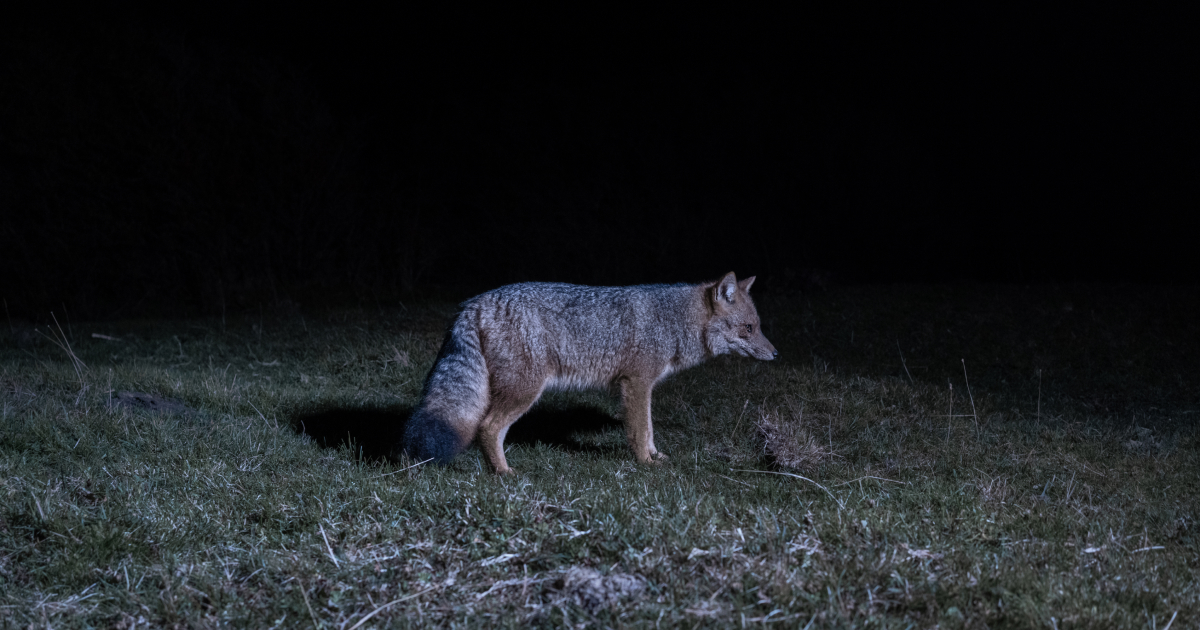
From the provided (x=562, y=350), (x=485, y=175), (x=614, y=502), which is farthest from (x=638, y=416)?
(x=485, y=175)

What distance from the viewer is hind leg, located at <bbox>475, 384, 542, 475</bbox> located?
5.75m

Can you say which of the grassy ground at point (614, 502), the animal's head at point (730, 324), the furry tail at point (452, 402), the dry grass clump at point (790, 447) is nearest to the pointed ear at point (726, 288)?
the animal's head at point (730, 324)

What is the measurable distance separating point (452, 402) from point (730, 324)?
7.94 ft

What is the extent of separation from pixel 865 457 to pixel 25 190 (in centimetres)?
1635

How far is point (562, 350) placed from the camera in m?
6.00

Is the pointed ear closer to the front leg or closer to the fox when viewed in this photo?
the fox

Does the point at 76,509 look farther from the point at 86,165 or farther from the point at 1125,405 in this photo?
the point at 86,165

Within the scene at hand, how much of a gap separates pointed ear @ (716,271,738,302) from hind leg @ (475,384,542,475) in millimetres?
1866

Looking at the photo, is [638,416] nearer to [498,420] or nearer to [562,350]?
[562,350]

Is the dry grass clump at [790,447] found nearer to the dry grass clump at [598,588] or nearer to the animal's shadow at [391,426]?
the animal's shadow at [391,426]

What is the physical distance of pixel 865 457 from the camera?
19.9 ft

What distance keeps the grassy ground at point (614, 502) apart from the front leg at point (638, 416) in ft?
0.81

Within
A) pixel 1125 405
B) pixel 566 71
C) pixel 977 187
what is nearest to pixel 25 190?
pixel 566 71

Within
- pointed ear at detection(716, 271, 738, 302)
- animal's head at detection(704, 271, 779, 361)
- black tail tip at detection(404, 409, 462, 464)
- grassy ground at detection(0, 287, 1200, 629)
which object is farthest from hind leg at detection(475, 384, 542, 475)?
pointed ear at detection(716, 271, 738, 302)
